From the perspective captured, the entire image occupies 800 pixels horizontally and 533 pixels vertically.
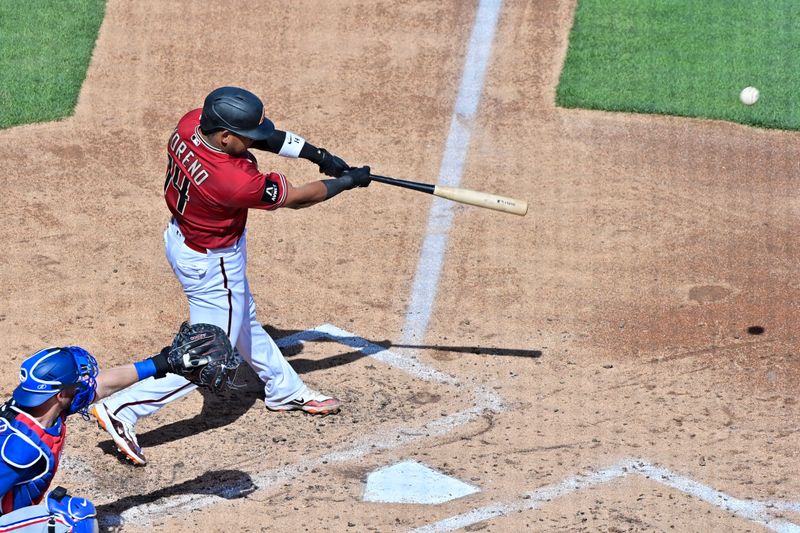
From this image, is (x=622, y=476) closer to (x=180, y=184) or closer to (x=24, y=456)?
(x=180, y=184)

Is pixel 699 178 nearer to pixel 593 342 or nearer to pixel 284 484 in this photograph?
pixel 593 342

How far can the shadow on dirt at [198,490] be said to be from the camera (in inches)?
241

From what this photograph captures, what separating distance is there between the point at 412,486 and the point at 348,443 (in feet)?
2.11

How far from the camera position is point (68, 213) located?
9.44 meters

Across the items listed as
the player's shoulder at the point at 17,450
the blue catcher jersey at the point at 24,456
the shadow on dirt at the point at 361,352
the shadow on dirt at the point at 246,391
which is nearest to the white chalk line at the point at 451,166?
the shadow on dirt at the point at 361,352

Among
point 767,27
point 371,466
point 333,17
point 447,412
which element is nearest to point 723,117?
point 767,27

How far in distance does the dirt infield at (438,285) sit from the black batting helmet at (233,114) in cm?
189

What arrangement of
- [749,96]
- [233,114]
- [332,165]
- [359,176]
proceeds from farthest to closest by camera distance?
[749,96]
[332,165]
[359,176]
[233,114]

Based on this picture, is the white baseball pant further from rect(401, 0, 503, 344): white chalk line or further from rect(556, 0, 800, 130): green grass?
rect(556, 0, 800, 130): green grass

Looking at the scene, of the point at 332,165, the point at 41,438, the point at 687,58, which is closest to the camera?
the point at 41,438

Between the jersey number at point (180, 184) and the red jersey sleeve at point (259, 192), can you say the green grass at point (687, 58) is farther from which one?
the jersey number at point (180, 184)

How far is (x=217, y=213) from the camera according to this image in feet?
21.4

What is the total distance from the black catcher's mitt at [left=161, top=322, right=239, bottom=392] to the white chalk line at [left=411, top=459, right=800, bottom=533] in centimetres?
131

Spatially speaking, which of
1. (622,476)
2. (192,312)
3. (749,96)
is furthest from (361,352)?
(749,96)
